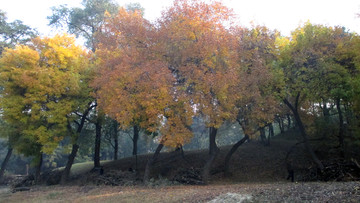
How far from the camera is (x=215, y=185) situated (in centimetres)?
1675

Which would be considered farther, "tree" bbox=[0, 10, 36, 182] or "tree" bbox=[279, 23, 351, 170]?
Answer: "tree" bbox=[0, 10, 36, 182]

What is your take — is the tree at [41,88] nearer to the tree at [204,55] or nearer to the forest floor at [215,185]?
the forest floor at [215,185]

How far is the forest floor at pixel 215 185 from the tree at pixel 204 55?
13.9ft

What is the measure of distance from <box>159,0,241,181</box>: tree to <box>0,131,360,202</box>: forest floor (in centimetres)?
424

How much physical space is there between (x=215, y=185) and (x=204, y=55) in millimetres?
7418

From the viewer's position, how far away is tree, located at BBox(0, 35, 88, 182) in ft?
66.1

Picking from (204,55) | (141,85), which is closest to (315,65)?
(204,55)

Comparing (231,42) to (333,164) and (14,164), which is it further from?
(14,164)

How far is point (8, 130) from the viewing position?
2225cm

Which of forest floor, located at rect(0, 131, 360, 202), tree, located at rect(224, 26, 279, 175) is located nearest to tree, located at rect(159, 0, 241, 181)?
tree, located at rect(224, 26, 279, 175)

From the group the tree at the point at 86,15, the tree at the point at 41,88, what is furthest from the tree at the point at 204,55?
the tree at the point at 86,15

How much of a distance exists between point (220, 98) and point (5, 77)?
592 inches

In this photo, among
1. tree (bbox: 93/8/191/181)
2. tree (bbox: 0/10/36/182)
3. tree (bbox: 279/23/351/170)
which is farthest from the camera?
tree (bbox: 0/10/36/182)

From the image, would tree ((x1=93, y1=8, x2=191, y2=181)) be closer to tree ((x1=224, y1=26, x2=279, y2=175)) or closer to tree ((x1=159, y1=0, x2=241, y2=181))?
tree ((x1=159, y1=0, x2=241, y2=181))
